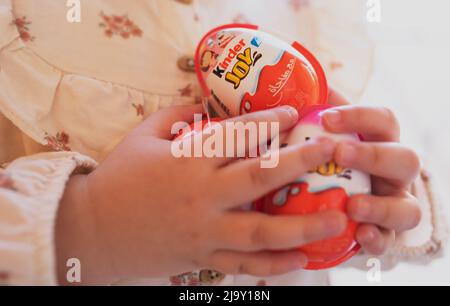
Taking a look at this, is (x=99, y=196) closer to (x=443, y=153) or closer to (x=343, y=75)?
(x=343, y=75)

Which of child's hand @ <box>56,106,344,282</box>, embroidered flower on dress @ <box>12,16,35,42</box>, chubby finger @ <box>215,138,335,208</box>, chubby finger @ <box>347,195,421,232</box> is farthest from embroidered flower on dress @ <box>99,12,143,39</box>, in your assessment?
chubby finger @ <box>347,195,421,232</box>

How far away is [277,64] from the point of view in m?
0.55

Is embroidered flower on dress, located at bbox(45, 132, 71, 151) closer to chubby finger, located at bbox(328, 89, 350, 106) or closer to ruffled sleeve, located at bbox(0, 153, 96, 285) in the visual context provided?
ruffled sleeve, located at bbox(0, 153, 96, 285)

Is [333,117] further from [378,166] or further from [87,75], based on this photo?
[87,75]

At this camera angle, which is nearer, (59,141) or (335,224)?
(335,224)

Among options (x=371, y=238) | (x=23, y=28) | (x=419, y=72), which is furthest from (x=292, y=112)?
(x=419, y=72)

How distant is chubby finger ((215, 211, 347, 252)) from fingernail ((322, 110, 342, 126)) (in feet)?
0.33

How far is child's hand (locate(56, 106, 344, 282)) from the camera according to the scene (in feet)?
1.47

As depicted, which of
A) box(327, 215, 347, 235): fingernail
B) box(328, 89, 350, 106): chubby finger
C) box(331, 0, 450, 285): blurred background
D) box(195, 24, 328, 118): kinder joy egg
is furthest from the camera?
box(331, 0, 450, 285): blurred background

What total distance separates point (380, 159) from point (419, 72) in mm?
572

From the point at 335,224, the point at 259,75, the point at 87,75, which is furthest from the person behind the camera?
the point at 87,75

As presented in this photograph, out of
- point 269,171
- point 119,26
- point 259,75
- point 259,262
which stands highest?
point 119,26

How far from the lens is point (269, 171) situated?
0.45 m
